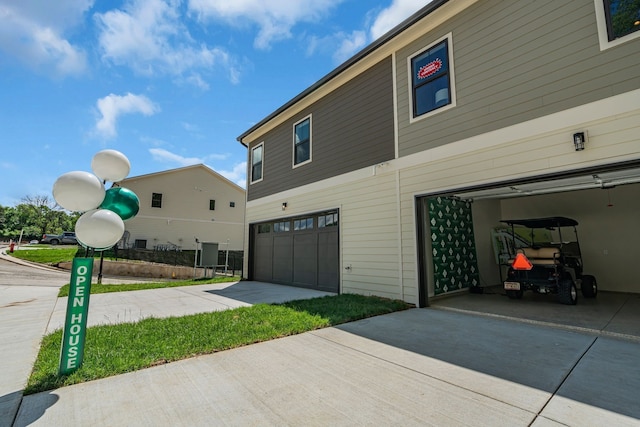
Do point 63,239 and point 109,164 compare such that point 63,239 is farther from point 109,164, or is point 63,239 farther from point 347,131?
point 109,164

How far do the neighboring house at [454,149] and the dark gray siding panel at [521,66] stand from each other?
0.06 ft

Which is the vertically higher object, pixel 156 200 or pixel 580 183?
pixel 156 200

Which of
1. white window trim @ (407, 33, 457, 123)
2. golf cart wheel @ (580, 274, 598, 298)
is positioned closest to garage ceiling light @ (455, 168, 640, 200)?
white window trim @ (407, 33, 457, 123)

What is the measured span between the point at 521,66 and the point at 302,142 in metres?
6.07

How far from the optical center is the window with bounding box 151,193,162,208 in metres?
21.7

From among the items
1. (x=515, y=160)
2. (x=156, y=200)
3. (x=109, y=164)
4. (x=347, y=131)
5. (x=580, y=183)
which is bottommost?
(x=109, y=164)

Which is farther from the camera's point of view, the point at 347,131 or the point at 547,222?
the point at 347,131

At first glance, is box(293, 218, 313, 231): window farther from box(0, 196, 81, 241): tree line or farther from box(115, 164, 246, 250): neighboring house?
box(0, 196, 81, 241): tree line

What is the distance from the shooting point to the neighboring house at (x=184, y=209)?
832 inches

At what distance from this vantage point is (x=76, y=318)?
2.72 metres

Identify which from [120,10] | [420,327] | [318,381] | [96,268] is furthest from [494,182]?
[96,268]

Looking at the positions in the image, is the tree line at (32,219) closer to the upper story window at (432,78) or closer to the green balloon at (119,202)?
the green balloon at (119,202)

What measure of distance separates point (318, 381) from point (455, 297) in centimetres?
568

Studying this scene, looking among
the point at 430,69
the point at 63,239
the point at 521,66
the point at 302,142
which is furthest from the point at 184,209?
the point at 521,66
